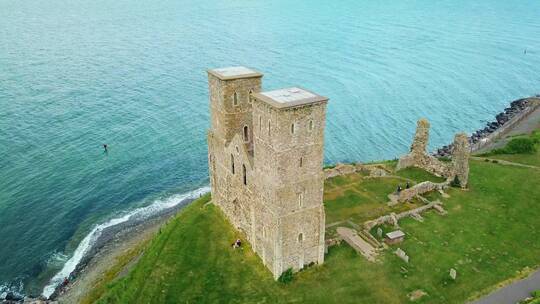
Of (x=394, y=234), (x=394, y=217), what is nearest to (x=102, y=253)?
(x=394, y=234)

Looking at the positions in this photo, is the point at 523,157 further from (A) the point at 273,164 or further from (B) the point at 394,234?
(A) the point at 273,164

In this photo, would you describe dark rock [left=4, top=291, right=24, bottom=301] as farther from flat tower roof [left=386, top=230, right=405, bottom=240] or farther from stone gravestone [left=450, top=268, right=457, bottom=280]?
stone gravestone [left=450, top=268, right=457, bottom=280]

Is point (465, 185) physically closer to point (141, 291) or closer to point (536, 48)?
point (141, 291)

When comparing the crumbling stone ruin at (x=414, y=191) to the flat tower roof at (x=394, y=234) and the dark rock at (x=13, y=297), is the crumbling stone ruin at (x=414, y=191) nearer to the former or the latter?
the flat tower roof at (x=394, y=234)

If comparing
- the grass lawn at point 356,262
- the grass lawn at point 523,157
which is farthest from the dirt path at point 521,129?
the grass lawn at point 356,262

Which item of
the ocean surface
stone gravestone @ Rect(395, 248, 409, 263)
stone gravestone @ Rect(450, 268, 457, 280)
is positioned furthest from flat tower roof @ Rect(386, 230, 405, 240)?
the ocean surface

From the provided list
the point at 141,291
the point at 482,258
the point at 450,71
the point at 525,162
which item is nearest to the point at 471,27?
the point at 450,71
